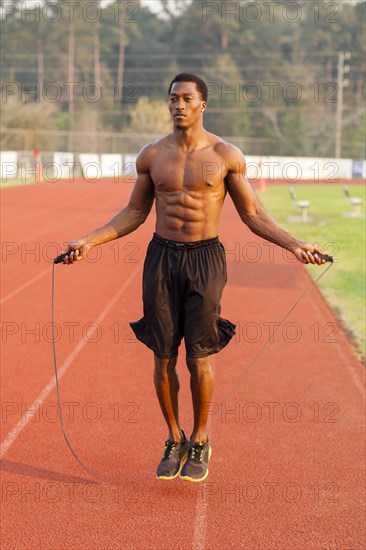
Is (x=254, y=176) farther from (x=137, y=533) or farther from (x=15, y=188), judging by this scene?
(x=137, y=533)

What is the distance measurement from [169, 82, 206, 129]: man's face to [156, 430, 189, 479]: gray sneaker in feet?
6.20

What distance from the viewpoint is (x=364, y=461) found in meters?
5.03

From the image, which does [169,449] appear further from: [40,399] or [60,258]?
[40,399]

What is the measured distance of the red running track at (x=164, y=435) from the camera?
404cm

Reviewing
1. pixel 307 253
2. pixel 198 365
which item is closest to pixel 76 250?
pixel 198 365

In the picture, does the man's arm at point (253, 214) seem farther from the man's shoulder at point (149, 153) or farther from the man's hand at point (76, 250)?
the man's hand at point (76, 250)

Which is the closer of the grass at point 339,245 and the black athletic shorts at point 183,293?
the black athletic shorts at point 183,293

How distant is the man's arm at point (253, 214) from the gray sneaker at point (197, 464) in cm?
130

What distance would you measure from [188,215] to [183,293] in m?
0.44

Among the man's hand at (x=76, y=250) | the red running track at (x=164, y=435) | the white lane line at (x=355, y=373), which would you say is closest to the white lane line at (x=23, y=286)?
the red running track at (x=164, y=435)

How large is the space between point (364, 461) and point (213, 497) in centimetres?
119

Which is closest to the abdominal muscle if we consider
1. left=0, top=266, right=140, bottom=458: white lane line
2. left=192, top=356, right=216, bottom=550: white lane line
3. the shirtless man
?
the shirtless man

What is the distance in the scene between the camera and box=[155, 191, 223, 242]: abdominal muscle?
4152mm

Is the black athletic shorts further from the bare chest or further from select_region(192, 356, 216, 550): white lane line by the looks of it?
select_region(192, 356, 216, 550): white lane line
